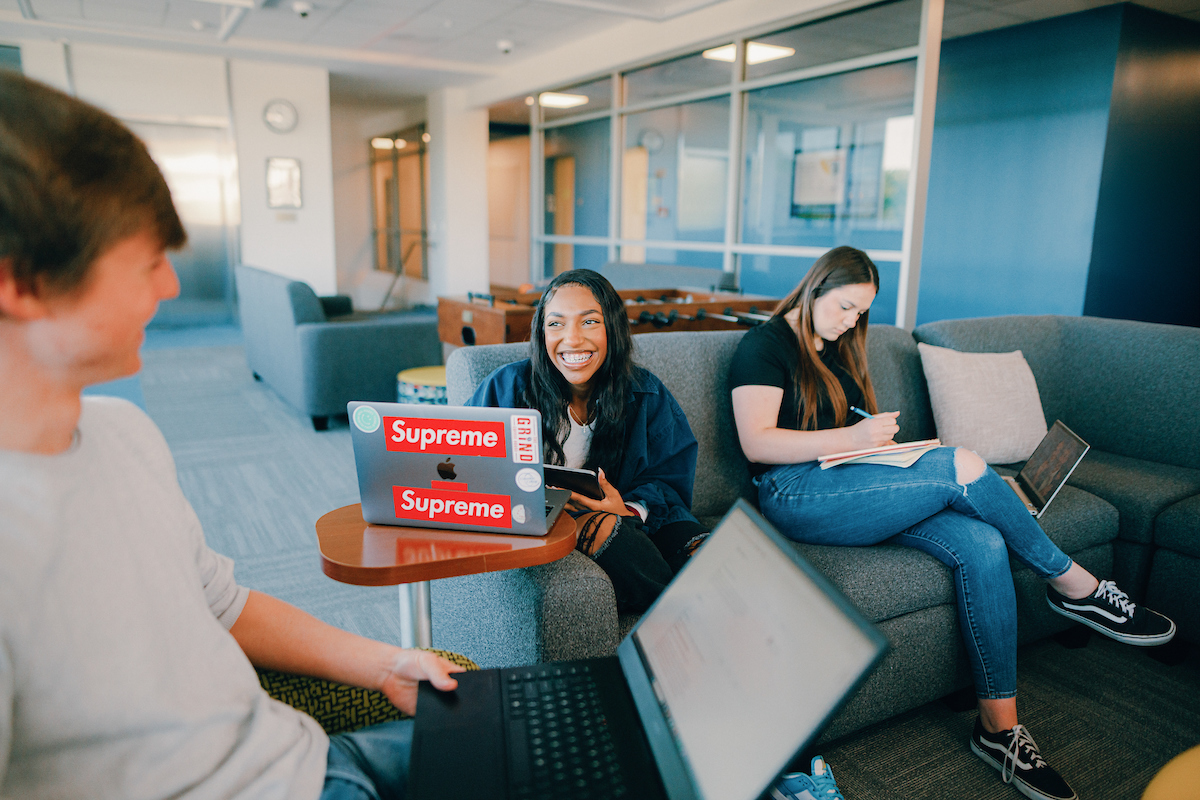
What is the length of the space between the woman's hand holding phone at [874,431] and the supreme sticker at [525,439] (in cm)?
100

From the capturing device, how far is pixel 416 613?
1377 mm

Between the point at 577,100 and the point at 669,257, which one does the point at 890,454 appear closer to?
the point at 669,257

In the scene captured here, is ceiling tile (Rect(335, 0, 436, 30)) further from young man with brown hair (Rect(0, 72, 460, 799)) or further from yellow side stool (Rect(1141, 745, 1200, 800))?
yellow side stool (Rect(1141, 745, 1200, 800))

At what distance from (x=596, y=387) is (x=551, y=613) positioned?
0.56 m

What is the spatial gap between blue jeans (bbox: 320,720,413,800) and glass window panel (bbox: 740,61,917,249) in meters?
3.82

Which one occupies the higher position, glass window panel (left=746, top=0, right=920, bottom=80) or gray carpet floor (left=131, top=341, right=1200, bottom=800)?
glass window panel (left=746, top=0, right=920, bottom=80)

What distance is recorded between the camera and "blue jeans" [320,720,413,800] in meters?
0.80

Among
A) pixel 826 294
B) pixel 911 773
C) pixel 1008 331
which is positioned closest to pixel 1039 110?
pixel 1008 331

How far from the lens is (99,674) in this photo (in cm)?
63

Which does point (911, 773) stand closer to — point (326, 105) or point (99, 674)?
point (99, 674)

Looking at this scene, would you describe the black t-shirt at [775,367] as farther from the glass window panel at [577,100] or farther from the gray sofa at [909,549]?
the glass window panel at [577,100]

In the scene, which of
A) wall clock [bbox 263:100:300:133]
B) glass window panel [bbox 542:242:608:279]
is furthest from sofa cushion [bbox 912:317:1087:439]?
wall clock [bbox 263:100:300:133]

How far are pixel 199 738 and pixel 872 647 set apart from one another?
2.00 ft

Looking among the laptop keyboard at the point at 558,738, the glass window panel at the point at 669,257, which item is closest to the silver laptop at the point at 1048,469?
the laptop keyboard at the point at 558,738
